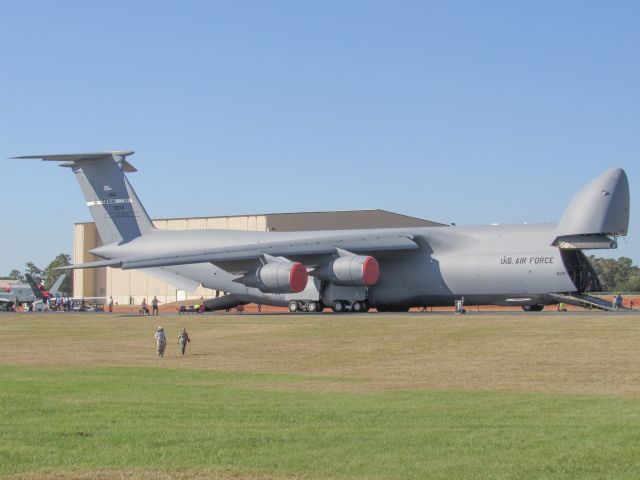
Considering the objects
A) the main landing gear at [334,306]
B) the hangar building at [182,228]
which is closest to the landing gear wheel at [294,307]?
the main landing gear at [334,306]

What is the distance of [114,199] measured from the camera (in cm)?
5975

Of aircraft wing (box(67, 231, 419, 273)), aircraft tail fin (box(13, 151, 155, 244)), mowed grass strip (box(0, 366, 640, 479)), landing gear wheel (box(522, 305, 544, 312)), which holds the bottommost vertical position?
mowed grass strip (box(0, 366, 640, 479))

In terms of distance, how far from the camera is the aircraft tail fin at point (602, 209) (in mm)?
45094

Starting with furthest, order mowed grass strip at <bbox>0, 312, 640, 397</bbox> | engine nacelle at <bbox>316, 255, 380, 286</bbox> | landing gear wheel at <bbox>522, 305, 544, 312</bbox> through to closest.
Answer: landing gear wheel at <bbox>522, 305, 544, 312</bbox> → engine nacelle at <bbox>316, 255, 380, 286</bbox> → mowed grass strip at <bbox>0, 312, 640, 397</bbox>

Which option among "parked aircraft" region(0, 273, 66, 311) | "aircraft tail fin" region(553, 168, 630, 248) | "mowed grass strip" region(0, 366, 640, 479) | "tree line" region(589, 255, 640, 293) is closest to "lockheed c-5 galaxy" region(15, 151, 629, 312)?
"aircraft tail fin" region(553, 168, 630, 248)

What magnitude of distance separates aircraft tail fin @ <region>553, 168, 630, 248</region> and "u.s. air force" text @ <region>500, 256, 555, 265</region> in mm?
1705

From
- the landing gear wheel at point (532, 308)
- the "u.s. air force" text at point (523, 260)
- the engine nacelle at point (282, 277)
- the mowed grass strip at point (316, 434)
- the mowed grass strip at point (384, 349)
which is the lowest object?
the mowed grass strip at point (316, 434)

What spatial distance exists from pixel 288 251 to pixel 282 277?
8.09 feet

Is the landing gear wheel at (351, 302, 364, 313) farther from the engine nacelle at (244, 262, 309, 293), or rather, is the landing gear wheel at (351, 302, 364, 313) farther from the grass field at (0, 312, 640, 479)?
the grass field at (0, 312, 640, 479)

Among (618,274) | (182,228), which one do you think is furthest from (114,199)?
(618,274)

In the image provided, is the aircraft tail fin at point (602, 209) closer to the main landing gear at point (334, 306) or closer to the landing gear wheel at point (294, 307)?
the main landing gear at point (334, 306)

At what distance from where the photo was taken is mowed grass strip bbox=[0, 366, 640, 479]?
38.6 ft

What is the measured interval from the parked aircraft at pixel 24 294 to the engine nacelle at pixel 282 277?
35.8 meters

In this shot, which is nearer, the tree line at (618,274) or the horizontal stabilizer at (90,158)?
the horizontal stabilizer at (90,158)
